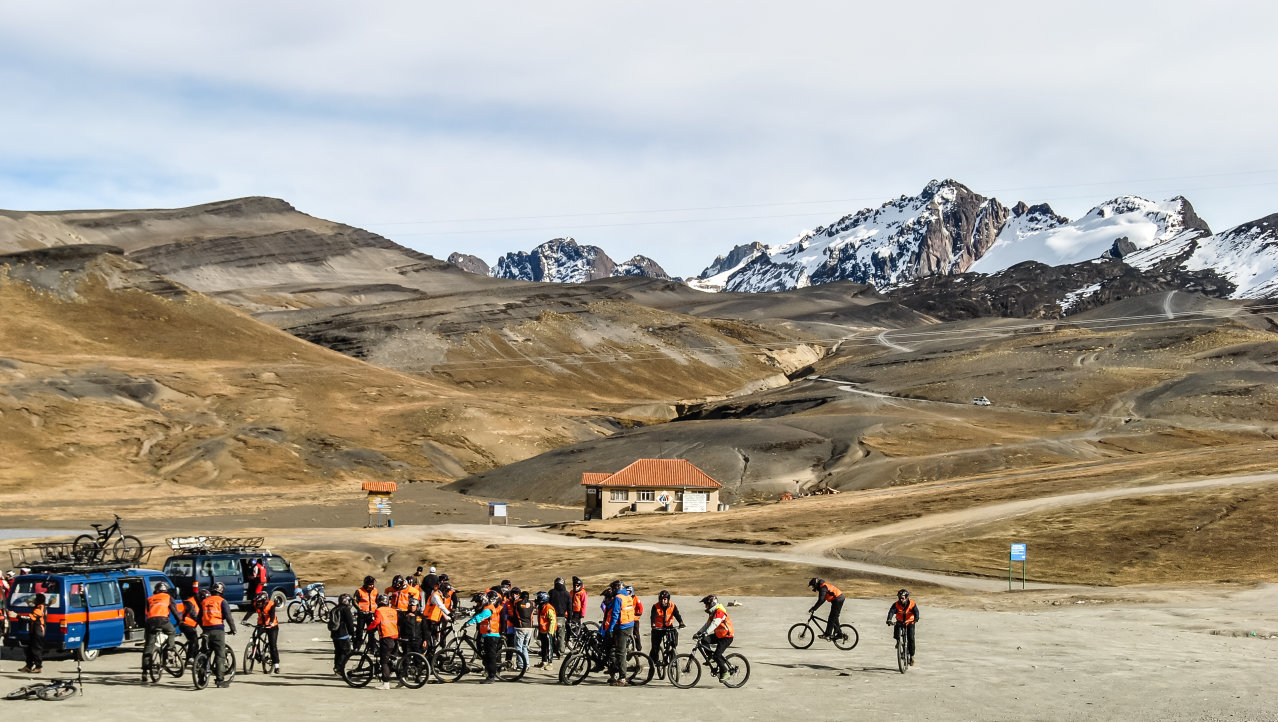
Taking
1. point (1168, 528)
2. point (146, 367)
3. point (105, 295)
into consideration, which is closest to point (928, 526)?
point (1168, 528)

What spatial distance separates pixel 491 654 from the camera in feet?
85.2

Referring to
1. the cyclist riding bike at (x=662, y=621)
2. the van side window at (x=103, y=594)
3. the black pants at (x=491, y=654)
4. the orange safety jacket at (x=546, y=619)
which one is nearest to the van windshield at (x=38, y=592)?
the van side window at (x=103, y=594)

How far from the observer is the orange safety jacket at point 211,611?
2414cm

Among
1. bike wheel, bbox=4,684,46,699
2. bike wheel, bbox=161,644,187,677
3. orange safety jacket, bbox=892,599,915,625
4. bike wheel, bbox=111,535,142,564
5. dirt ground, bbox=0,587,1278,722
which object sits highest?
bike wheel, bbox=111,535,142,564

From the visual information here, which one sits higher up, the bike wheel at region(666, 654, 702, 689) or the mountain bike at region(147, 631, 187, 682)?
the mountain bike at region(147, 631, 187, 682)

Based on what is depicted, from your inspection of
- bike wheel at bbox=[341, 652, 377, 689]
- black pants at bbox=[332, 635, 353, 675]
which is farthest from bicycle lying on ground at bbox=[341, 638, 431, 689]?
black pants at bbox=[332, 635, 353, 675]

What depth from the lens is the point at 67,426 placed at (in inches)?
4651

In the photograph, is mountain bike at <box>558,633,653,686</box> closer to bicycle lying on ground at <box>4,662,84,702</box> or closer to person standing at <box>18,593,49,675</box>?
bicycle lying on ground at <box>4,662,84,702</box>

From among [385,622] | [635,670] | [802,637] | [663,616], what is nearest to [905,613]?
[802,637]

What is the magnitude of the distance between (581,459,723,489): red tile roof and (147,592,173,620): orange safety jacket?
60.9 metres

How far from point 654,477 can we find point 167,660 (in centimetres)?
6312

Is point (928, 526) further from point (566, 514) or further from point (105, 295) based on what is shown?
point (105, 295)

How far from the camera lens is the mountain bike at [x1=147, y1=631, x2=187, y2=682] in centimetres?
2523

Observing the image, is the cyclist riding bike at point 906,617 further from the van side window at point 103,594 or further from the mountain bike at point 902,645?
the van side window at point 103,594
